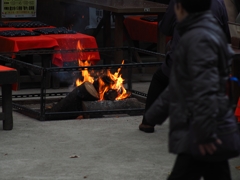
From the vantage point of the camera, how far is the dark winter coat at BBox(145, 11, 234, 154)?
3.95 metres

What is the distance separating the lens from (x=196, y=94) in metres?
3.97

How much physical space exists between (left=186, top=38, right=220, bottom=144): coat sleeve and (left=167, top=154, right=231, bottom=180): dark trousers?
0.87 feet

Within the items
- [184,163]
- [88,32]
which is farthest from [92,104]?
[88,32]

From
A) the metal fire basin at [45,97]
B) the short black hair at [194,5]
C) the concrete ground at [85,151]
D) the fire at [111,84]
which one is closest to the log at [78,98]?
the metal fire basin at [45,97]

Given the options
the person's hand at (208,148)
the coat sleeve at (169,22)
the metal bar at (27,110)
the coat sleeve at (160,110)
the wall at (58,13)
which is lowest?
the metal bar at (27,110)

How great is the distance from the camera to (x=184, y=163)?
427cm

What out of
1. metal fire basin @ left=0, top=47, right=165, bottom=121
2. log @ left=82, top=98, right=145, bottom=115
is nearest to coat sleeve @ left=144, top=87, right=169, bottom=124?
metal fire basin @ left=0, top=47, right=165, bottom=121

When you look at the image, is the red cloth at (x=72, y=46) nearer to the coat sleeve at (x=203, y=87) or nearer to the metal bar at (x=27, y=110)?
the metal bar at (x=27, y=110)

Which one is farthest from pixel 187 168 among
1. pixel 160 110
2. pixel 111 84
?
pixel 111 84

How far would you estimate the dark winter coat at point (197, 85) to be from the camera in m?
3.95

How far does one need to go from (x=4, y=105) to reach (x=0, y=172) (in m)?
1.60

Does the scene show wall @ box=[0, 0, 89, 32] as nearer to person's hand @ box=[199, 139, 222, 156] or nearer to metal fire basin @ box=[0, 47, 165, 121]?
metal fire basin @ box=[0, 47, 165, 121]

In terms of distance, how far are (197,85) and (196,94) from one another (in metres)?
0.05

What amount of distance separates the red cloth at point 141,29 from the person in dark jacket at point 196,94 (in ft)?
25.6
